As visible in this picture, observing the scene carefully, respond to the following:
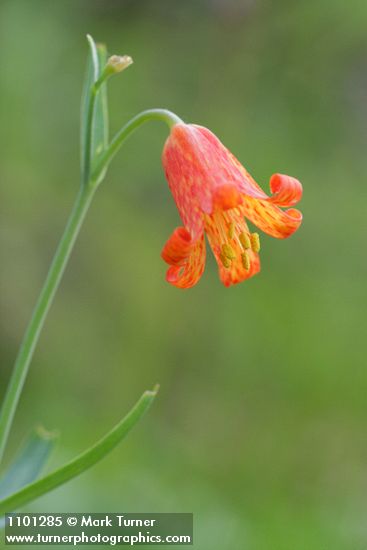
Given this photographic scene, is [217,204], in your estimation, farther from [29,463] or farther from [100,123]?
[29,463]

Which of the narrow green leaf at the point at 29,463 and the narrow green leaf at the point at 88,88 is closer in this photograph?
the narrow green leaf at the point at 88,88

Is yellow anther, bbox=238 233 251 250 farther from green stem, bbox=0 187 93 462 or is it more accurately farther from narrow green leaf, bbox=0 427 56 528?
narrow green leaf, bbox=0 427 56 528

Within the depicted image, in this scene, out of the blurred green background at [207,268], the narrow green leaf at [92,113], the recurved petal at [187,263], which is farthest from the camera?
the blurred green background at [207,268]

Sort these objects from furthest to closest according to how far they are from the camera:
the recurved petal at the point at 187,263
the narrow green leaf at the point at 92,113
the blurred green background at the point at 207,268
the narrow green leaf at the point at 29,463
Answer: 1. the blurred green background at the point at 207,268
2. the narrow green leaf at the point at 29,463
3. the narrow green leaf at the point at 92,113
4. the recurved petal at the point at 187,263

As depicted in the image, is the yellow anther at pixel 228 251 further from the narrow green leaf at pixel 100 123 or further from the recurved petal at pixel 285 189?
the narrow green leaf at pixel 100 123

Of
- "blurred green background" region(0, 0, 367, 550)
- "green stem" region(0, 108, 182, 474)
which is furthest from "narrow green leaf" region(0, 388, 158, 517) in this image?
"blurred green background" region(0, 0, 367, 550)

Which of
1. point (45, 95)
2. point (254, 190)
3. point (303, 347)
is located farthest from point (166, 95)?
point (254, 190)

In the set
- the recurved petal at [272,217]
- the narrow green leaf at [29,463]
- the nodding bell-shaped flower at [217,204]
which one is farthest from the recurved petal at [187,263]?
the narrow green leaf at [29,463]
